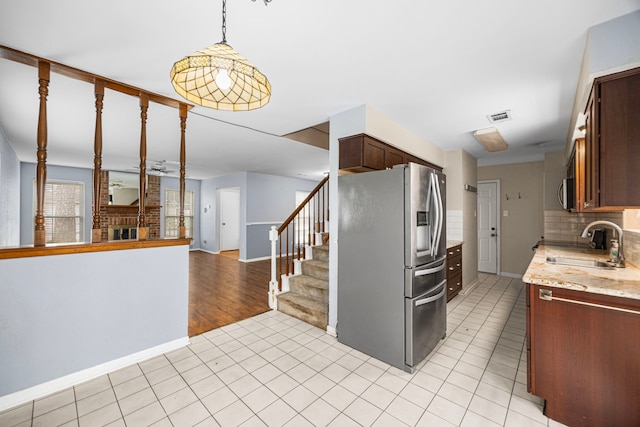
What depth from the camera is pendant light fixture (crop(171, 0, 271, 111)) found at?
1.17 metres

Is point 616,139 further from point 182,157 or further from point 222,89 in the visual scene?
point 182,157

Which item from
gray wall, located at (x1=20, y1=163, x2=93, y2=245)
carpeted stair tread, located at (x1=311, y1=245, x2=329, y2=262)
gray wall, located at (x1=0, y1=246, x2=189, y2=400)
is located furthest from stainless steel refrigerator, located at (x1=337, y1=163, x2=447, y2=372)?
gray wall, located at (x1=20, y1=163, x2=93, y2=245)

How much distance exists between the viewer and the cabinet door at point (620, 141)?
1.56 metres

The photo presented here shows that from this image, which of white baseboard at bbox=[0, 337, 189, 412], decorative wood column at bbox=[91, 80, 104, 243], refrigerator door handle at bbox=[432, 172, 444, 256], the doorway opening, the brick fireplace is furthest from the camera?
the doorway opening

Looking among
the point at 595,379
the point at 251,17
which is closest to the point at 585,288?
the point at 595,379

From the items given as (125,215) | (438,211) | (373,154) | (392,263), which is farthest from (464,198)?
(125,215)

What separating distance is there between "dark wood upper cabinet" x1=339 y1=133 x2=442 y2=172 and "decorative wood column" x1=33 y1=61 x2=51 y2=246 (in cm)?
250

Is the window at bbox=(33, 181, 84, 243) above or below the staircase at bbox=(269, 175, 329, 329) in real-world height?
above

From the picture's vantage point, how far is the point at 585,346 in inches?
63.7

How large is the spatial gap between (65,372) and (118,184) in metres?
6.57

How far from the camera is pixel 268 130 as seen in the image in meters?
3.75

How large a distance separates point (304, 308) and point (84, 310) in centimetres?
212

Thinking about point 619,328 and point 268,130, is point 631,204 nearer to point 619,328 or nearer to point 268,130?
point 619,328

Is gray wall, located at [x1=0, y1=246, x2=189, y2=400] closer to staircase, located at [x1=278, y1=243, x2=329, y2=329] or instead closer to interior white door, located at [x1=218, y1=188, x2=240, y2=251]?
staircase, located at [x1=278, y1=243, x2=329, y2=329]
